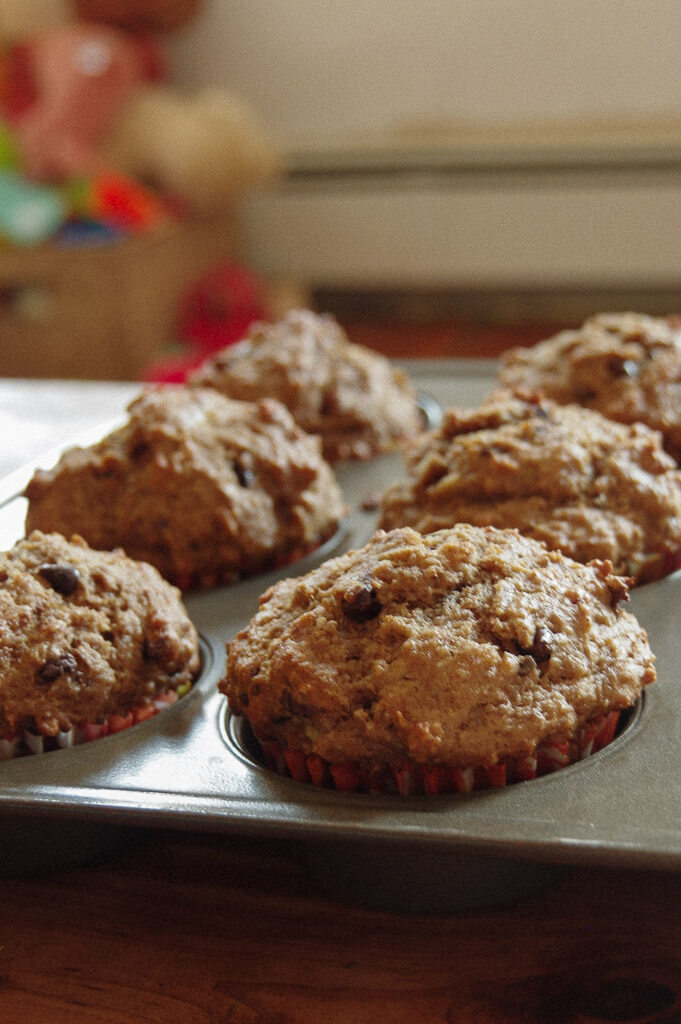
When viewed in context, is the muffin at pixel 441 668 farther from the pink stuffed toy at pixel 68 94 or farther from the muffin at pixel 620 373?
the pink stuffed toy at pixel 68 94

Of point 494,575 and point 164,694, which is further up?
point 494,575

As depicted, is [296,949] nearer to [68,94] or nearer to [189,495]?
[189,495]

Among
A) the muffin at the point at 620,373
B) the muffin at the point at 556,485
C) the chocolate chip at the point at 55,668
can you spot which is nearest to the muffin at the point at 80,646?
the chocolate chip at the point at 55,668

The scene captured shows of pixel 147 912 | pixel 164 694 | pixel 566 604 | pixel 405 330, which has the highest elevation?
pixel 566 604

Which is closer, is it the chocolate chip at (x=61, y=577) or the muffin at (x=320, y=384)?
the chocolate chip at (x=61, y=577)

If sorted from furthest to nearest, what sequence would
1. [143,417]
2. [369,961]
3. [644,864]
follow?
[143,417], [369,961], [644,864]

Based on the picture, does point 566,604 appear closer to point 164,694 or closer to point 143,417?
point 164,694

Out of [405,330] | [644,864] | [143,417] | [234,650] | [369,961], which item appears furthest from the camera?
[405,330]

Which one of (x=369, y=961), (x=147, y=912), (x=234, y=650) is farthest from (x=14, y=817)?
(x=369, y=961)

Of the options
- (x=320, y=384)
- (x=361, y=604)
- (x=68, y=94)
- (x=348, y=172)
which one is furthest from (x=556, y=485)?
(x=348, y=172)
